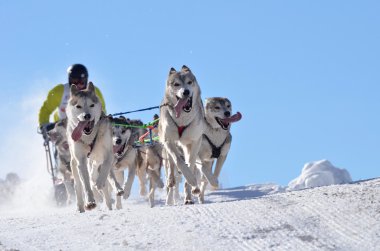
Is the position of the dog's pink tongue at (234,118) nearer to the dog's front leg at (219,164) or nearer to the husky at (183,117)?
the dog's front leg at (219,164)

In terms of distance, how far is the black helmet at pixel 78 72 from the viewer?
10608 millimetres

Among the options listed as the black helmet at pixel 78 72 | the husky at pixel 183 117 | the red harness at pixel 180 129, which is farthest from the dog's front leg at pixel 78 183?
the black helmet at pixel 78 72

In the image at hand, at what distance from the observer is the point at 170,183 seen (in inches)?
363

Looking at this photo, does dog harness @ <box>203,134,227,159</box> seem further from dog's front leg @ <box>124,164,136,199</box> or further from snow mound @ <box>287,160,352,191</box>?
snow mound @ <box>287,160,352,191</box>

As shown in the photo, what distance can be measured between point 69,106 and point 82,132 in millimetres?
343

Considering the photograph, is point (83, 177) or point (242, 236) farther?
point (83, 177)

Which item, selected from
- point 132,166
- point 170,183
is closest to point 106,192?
point 170,183

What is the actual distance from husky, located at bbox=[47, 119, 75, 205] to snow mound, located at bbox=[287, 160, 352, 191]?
40.6 feet

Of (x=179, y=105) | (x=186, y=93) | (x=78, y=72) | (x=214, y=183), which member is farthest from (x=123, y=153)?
(x=186, y=93)

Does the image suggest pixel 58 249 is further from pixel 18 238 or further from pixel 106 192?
pixel 106 192

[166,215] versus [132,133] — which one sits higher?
[132,133]

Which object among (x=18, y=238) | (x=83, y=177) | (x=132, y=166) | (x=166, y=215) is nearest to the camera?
(x=18, y=238)

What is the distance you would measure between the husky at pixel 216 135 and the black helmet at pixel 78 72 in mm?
1547

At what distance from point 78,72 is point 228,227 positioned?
5376 mm
